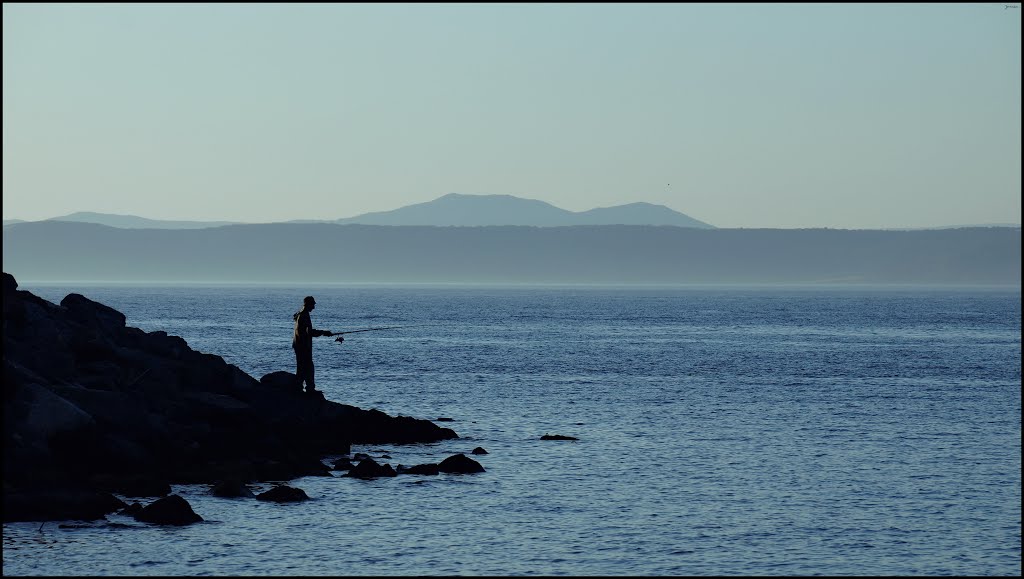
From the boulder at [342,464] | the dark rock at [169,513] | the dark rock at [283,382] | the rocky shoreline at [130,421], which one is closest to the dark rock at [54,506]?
the rocky shoreline at [130,421]

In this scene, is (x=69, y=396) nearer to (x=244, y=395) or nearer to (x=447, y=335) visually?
(x=244, y=395)

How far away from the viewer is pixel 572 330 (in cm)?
9919

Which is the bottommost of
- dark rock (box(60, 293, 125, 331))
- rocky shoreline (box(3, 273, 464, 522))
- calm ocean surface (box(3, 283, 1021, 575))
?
calm ocean surface (box(3, 283, 1021, 575))

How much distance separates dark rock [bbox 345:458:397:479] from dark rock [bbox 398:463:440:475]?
12.4 inches

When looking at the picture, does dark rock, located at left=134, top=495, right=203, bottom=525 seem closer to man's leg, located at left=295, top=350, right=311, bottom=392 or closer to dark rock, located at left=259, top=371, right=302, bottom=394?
man's leg, located at left=295, top=350, right=311, bottom=392

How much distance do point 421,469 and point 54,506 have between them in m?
7.67

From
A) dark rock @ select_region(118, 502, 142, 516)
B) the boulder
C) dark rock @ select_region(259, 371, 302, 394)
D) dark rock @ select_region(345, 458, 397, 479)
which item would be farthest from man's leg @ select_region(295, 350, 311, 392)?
dark rock @ select_region(118, 502, 142, 516)

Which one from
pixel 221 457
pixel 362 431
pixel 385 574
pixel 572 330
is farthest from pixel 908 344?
pixel 385 574

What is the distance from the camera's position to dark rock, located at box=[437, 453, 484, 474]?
992 inches

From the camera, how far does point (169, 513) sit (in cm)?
1933

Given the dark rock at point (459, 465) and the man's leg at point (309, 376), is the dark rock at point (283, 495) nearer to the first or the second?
the dark rock at point (459, 465)

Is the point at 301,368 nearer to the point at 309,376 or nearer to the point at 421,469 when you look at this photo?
the point at 309,376

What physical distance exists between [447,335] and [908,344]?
30216mm

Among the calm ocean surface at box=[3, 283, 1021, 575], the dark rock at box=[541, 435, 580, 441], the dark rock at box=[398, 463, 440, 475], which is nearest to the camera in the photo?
the calm ocean surface at box=[3, 283, 1021, 575]
